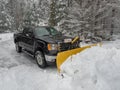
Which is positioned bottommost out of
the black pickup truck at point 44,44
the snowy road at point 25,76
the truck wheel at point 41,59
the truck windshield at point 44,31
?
the snowy road at point 25,76

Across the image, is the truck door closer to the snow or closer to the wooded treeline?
the snow

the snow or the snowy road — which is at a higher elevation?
the snow

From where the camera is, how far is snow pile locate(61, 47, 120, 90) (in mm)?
4199

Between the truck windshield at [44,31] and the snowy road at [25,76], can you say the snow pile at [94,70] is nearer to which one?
the snowy road at [25,76]

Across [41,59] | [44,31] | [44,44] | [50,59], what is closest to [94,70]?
[50,59]

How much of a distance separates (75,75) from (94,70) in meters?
0.59

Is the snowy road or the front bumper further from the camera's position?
the front bumper

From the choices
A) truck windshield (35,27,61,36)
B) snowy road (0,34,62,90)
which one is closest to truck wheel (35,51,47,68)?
snowy road (0,34,62,90)

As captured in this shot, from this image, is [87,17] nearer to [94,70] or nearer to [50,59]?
[50,59]

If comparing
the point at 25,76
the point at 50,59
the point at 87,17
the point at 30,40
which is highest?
the point at 87,17

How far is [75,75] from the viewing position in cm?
467

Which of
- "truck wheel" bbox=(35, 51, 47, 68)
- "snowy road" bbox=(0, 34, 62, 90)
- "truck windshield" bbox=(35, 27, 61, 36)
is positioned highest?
"truck windshield" bbox=(35, 27, 61, 36)

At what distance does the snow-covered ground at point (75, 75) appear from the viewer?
4.30 metres

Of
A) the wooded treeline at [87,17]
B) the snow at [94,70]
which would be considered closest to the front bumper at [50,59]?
the snow at [94,70]
